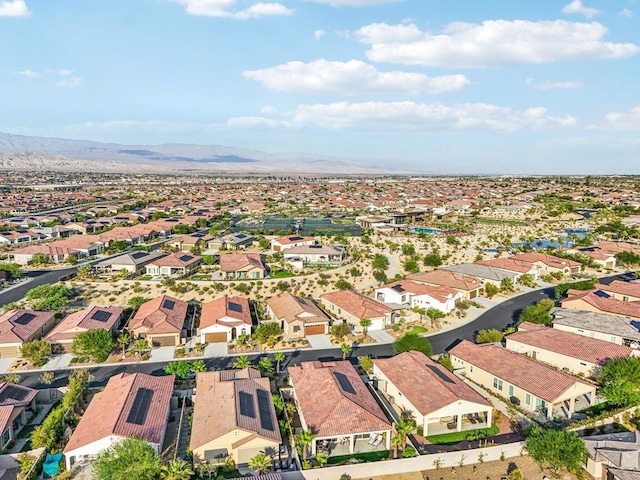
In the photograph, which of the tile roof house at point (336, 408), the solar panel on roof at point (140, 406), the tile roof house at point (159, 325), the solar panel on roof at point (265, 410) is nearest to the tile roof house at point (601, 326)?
the tile roof house at point (336, 408)

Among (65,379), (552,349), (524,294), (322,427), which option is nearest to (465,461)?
(322,427)

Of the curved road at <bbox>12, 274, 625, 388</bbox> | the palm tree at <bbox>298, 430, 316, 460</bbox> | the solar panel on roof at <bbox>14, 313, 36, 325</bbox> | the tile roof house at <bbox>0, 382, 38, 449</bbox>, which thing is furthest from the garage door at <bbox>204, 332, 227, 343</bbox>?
the palm tree at <bbox>298, 430, 316, 460</bbox>

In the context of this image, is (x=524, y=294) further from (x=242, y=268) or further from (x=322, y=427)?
(x=322, y=427)

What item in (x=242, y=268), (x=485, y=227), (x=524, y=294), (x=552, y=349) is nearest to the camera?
(x=552, y=349)

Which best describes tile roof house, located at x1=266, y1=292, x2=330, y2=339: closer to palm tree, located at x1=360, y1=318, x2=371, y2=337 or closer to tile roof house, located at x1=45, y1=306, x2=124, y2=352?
palm tree, located at x1=360, y1=318, x2=371, y2=337

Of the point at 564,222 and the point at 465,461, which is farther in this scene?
Answer: the point at 564,222

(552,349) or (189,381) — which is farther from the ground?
(552,349)

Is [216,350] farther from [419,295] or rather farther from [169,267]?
[169,267]

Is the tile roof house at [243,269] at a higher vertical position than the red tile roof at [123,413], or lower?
higher

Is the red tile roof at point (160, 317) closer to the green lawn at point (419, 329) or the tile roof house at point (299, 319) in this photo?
the tile roof house at point (299, 319)
